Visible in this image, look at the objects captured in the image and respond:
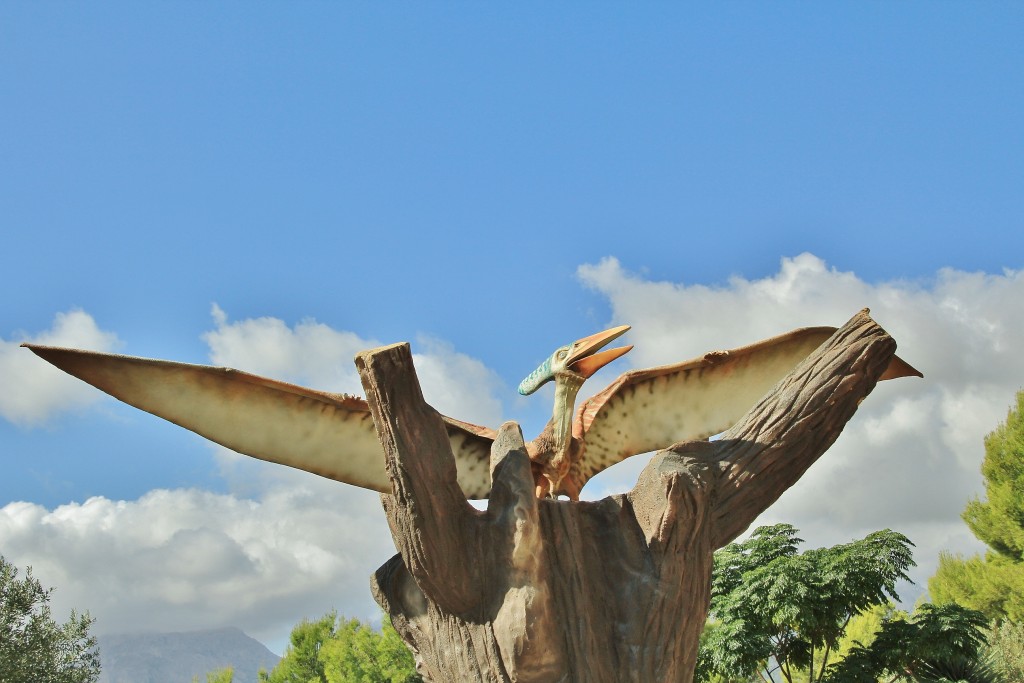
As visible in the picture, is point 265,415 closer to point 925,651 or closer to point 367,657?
point 925,651

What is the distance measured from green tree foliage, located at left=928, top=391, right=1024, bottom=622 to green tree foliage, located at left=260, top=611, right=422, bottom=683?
1294 centimetres

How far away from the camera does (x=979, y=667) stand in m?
12.1

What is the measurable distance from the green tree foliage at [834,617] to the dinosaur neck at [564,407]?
885cm

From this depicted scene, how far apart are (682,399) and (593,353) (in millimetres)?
590

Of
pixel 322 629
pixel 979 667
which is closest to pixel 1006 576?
pixel 979 667

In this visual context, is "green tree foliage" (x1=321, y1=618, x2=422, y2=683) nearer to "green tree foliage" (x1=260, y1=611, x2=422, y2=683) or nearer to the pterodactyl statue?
"green tree foliage" (x1=260, y1=611, x2=422, y2=683)

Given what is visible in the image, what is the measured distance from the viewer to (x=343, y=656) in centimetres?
2367

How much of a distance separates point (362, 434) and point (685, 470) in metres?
1.62

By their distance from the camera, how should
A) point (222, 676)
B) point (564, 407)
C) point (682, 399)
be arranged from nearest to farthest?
point (564, 407) → point (682, 399) → point (222, 676)

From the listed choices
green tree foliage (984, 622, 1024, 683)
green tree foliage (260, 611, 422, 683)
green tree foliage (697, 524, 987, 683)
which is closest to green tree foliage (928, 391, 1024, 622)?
green tree foliage (984, 622, 1024, 683)

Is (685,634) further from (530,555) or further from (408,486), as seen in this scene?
(408,486)

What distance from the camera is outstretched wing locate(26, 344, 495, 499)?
13.4 feet

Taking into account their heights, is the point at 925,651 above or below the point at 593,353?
below

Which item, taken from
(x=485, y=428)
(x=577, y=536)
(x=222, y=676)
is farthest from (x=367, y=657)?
(x=577, y=536)
